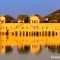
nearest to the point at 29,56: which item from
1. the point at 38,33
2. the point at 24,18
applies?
the point at 38,33

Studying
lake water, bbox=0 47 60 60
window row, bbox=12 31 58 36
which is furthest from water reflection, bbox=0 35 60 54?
window row, bbox=12 31 58 36

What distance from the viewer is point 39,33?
61312mm

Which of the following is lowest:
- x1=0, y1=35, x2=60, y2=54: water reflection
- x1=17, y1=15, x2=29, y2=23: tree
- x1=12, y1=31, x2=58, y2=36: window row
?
x1=12, y1=31, x2=58, y2=36: window row

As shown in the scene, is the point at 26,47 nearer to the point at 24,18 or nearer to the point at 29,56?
the point at 29,56

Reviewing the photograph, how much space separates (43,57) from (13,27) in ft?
112

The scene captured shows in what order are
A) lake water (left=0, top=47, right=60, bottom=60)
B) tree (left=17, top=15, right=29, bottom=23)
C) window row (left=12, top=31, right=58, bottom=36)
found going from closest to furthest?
lake water (left=0, top=47, right=60, bottom=60), window row (left=12, top=31, right=58, bottom=36), tree (left=17, top=15, right=29, bottom=23)

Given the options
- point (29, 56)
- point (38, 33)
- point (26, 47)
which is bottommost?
point (38, 33)

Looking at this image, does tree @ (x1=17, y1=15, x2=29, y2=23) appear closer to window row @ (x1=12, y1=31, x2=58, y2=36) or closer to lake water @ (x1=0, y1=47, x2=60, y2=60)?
window row @ (x1=12, y1=31, x2=58, y2=36)

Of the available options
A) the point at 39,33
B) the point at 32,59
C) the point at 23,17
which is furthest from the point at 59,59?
the point at 23,17

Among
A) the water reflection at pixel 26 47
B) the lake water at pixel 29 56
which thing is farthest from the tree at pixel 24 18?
the lake water at pixel 29 56

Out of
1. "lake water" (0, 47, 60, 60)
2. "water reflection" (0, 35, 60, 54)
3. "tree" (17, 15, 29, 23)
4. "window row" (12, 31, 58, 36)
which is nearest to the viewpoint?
"lake water" (0, 47, 60, 60)

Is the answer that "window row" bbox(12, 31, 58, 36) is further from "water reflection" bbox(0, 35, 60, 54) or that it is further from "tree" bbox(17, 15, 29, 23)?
"water reflection" bbox(0, 35, 60, 54)

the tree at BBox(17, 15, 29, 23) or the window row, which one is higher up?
the tree at BBox(17, 15, 29, 23)

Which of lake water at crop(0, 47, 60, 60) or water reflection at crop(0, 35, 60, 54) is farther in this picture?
water reflection at crop(0, 35, 60, 54)
